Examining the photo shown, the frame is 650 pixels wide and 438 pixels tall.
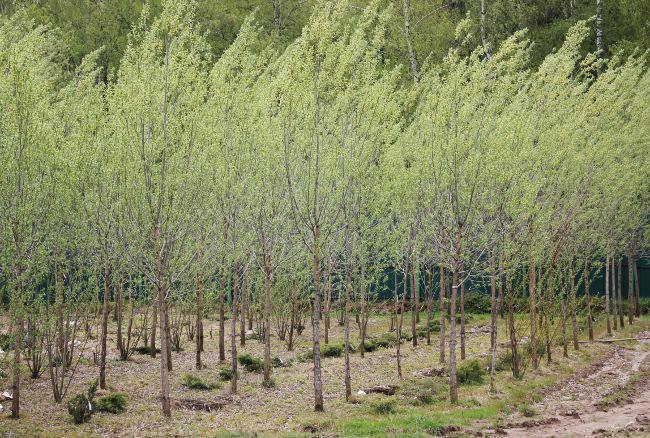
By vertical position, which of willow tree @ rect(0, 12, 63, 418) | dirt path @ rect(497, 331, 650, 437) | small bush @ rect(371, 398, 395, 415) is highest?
willow tree @ rect(0, 12, 63, 418)

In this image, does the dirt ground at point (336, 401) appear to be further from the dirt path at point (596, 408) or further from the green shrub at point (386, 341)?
the green shrub at point (386, 341)

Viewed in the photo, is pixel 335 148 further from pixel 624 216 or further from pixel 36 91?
pixel 624 216

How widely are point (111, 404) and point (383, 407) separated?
242 inches

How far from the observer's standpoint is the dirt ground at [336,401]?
1526 cm

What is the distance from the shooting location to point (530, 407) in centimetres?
1747

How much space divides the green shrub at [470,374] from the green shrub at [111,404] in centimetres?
903

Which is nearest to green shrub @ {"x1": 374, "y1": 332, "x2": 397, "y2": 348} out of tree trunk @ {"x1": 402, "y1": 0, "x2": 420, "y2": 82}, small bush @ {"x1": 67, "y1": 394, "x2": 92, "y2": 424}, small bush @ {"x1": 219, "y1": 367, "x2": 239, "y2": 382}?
small bush @ {"x1": 219, "y1": 367, "x2": 239, "y2": 382}

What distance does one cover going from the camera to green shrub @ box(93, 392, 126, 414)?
53.8 ft

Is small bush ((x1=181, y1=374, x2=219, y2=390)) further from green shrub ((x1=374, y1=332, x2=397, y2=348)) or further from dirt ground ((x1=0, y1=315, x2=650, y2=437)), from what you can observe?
green shrub ((x1=374, y1=332, x2=397, y2=348))

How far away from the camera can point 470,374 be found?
20.4 metres

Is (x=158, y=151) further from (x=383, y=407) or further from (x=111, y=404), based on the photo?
(x=383, y=407)

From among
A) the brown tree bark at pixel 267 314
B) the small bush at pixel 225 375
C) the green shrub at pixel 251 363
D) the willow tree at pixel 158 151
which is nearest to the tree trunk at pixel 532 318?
the brown tree bark at pixel 267 314

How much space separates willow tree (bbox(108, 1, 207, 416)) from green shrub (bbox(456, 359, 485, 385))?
8.30m

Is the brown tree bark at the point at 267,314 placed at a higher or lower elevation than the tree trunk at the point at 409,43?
lower
